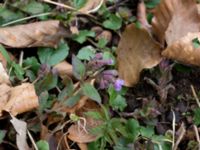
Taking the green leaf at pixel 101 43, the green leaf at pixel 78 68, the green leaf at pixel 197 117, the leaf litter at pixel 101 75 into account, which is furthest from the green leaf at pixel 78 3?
the green leaf at pixel 197 117

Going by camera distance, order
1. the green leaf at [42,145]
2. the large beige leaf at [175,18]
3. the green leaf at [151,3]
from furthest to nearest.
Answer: the green leaf at [151,3] → the large beige leaf at [175,18] → the green leaf at [42,145]

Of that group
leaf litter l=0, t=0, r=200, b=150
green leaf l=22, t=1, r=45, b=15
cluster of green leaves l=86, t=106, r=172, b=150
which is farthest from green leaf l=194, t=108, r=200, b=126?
green leaf l=22, t=1, r=45, b=15

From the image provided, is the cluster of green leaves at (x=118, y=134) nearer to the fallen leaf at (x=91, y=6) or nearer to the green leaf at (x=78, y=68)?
the green leaf at (x=78, y=68)

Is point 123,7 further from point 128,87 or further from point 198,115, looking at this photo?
point 198,115

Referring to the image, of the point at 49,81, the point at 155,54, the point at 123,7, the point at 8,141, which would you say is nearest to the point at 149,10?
the point at 123,7

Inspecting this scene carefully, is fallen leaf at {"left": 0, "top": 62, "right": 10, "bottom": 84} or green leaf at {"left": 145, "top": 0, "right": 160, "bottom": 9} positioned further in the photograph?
green leaf at {"left": 145, "top": 0, "right": 160, "bottom": 9}

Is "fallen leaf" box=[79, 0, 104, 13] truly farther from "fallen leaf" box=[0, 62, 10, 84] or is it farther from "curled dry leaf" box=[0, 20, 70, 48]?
"fallen leaf" box=[0, 62, 10, 84]
